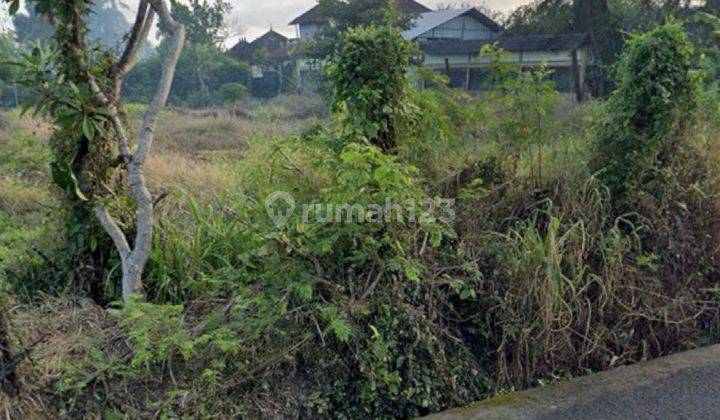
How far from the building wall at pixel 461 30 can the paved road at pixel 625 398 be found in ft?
64.6

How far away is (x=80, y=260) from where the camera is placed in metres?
3.38

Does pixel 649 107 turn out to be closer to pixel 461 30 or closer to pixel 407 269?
pixel 407 269

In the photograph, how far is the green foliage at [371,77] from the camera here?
354cm

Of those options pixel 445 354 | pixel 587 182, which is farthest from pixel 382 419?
pixel 587 182

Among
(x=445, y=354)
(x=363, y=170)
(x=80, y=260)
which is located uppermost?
(x=363, y=170)

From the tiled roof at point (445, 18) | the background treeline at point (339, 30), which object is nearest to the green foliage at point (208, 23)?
the background treeline at point (339, 30)

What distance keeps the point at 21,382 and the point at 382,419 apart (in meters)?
1.59

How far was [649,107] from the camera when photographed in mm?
3945

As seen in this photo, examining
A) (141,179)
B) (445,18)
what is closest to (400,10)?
(445,18)

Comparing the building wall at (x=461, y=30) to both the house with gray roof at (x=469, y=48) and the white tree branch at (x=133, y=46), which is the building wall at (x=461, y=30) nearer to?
the house with gray roof at (x=469, y=48)

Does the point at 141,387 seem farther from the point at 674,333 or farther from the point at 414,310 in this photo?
the point at 674,333

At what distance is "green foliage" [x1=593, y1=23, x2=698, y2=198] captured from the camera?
154 inches

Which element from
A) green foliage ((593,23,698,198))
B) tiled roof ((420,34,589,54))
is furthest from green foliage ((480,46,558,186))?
tiled roof ((420,34,589,54))

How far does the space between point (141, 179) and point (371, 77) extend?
58.7 inches
